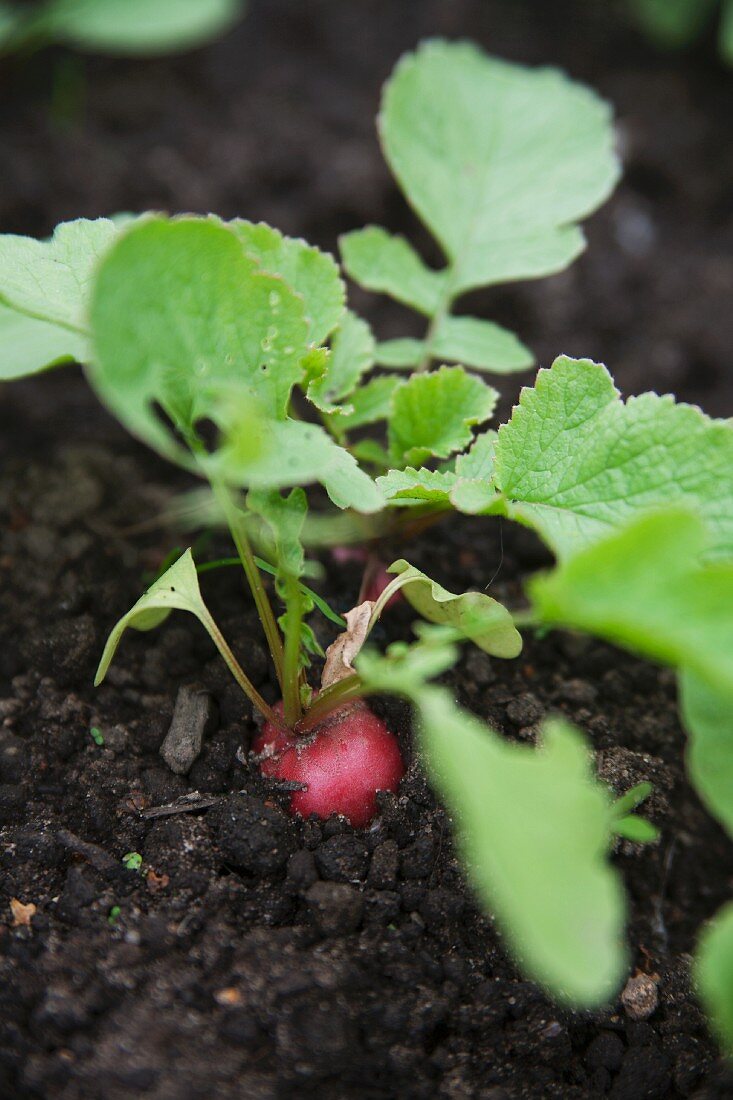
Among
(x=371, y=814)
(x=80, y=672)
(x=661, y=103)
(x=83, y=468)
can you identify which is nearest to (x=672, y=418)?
(x=371, y=814)

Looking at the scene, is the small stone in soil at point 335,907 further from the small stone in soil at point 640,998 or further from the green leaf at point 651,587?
the green leaf at point 651,587

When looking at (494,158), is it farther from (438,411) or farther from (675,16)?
(675,16)

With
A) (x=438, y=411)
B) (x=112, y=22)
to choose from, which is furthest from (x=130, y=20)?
(x=438, y=411)

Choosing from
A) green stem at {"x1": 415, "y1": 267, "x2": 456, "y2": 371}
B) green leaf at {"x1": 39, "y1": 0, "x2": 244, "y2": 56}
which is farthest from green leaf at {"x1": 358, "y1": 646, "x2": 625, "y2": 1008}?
green leaf at {"x1": 39, "y1": 0, "x2": 244, "y2": 56}

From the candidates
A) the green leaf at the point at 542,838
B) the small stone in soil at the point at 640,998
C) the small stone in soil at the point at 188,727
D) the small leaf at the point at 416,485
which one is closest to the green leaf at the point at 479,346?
the small leaf at the point at 416,485

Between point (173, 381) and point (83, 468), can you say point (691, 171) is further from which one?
point (173, 381)
